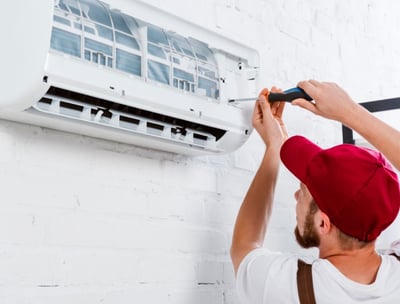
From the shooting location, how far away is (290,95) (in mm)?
1165

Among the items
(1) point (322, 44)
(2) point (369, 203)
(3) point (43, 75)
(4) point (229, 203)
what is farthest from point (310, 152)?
(1) point (322, 44)

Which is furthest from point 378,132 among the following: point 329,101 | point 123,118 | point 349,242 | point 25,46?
point 25,46

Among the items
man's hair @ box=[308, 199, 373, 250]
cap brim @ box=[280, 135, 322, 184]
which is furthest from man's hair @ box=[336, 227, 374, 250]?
cap brim @ box=[280, 135, 322, 184]

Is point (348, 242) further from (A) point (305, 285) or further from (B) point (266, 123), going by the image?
(B) point (266, 123)

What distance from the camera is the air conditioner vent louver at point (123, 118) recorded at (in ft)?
3.12

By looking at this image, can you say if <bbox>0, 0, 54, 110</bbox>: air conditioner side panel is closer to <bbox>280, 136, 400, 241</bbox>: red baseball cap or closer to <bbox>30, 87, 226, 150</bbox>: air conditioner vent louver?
<bbox>30, 87, 226, 150</bbox>: air conditioner vent louver

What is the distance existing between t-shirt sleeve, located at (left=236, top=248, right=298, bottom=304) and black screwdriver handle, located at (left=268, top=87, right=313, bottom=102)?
310 mm

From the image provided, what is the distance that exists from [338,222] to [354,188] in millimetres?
74

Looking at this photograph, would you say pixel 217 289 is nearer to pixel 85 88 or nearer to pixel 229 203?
pixel 229 203

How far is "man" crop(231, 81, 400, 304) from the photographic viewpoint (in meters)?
1.04

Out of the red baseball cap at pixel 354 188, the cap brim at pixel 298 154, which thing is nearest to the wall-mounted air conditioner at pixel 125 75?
the cap brim at pixel 298 154

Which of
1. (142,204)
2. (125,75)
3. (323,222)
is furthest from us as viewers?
(142,204)

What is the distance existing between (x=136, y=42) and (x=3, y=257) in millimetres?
449

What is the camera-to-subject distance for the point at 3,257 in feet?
3.21
